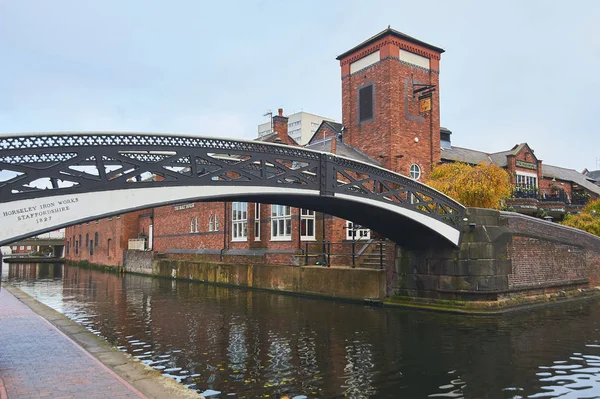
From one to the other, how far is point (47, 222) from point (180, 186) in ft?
9.06

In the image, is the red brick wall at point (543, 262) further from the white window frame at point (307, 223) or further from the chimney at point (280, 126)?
the chimney at point (280, 126)

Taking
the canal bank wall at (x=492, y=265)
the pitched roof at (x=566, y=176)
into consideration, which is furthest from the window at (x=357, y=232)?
the pitched roof at (x=566, y=176)

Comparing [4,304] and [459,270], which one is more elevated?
[459,270]

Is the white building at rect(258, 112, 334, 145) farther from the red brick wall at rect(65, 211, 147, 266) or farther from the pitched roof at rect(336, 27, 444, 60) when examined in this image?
the pitched roof at rect(336, 27, 444, 60)

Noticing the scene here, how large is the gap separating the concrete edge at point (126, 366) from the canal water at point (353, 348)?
472mm

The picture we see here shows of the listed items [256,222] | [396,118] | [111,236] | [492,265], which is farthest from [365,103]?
[111,236]

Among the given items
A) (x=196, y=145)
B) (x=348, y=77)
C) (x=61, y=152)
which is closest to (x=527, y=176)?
(x=348, y=77)

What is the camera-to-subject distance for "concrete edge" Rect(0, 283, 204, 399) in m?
7.21

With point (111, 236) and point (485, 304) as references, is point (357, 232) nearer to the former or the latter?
point (485, 304)

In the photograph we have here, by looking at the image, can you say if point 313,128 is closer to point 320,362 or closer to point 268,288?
point 268,288

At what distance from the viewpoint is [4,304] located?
56.4 ft

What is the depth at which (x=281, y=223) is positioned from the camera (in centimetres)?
2544

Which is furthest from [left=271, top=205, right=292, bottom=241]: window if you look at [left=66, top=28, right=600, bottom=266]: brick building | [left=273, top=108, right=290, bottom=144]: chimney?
[left=273, top=108, right=290, bottom=144]: chimney

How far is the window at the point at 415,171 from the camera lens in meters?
26.2
